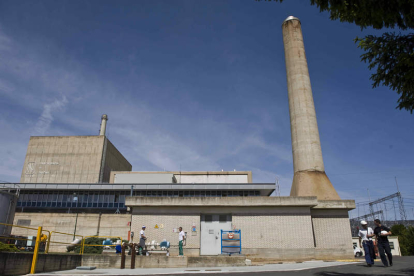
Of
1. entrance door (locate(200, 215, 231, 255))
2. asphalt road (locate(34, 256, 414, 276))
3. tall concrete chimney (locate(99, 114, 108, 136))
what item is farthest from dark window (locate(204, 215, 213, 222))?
tall concrete chimney (locate(99, 114, 108, 136))

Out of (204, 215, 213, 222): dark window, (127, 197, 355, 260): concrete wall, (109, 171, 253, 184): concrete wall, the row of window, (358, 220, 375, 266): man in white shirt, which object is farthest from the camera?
(109, 171, 253, 184): concrete wall

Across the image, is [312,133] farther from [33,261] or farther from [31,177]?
[31,177]

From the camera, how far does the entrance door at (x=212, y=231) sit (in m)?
18.0

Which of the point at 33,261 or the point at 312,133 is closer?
the point at 33,261

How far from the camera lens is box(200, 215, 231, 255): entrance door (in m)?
18.0

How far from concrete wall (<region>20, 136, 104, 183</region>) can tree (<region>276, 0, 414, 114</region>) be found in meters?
53.9

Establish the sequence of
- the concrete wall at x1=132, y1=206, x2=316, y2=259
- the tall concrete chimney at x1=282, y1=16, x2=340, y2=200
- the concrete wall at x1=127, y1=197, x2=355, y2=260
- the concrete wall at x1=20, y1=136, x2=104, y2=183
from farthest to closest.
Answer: the concrete wall at x1=20, y1=136, x2=104, y2=183 → the tall concrete chimney at x1=282, y1=16, x2=340, y2=200 → the concrete wall at x1=127, y1=197, x2=355, y2=260 → the concrete wall at x1=132, y1=206, x2=316, y2=259

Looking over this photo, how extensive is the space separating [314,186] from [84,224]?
931 inches

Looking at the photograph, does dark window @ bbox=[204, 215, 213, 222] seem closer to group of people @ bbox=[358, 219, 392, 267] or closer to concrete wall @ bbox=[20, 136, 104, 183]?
group of people @ bbox=[358, 219, 392, 267]

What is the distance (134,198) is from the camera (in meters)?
18.5

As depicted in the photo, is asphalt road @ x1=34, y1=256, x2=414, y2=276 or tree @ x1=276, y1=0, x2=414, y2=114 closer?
tree @ x1=276, y1=0, x2=414, y2=114

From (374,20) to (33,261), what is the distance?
12615 mm

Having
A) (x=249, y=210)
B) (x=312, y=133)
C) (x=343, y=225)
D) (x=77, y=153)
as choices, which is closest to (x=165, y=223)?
Answer: (x=249, y=210)

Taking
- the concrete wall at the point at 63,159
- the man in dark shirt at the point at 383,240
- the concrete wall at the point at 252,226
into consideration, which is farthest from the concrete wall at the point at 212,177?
the man in dark shirt at the point at 383,240
